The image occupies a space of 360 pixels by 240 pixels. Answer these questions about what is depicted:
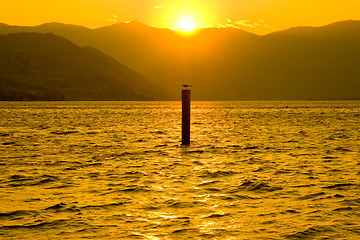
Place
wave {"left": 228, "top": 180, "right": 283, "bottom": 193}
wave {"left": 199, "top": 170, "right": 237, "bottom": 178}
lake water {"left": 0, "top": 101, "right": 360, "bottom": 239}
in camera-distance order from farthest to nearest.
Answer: wave {"left": 199, "top": 170, "right": 237, "bottom": 178} < wave {"left": 228, "top": 180, "right": 283, "bottom": 193} < lake water {"left": 0, "top": 101, "right": 360, "bottom": 239}

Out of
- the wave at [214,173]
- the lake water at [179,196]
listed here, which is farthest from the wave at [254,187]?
the wave at [214,173]

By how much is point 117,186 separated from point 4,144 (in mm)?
24280

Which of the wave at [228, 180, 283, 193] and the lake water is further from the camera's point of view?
the wave at [228, 180, 283, 193]

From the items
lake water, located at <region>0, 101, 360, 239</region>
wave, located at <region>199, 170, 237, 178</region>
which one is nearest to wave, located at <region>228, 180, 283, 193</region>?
lake water, located at <region>0, 101, 360, 239</region>

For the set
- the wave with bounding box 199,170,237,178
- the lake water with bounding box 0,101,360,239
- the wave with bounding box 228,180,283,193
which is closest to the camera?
the lake water with bounding box 0,101,360,239

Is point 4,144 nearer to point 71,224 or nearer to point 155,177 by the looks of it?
point 155,177

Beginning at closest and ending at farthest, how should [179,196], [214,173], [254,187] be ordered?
[179,196] → [254,187] → [214,173]

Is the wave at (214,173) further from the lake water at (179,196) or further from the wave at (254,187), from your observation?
the wave at (254,187)

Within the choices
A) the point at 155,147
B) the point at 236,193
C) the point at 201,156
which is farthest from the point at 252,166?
the point at 155,147

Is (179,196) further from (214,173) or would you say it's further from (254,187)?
(214,173)

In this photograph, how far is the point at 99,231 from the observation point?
48.1 ft

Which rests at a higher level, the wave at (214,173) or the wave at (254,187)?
the wave at (254,187)

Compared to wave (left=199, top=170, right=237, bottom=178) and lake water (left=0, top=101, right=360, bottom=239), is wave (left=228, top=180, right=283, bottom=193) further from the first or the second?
wave (left=199, top=170, right=237, bottom=178)

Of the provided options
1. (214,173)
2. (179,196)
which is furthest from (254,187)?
(214,173)
